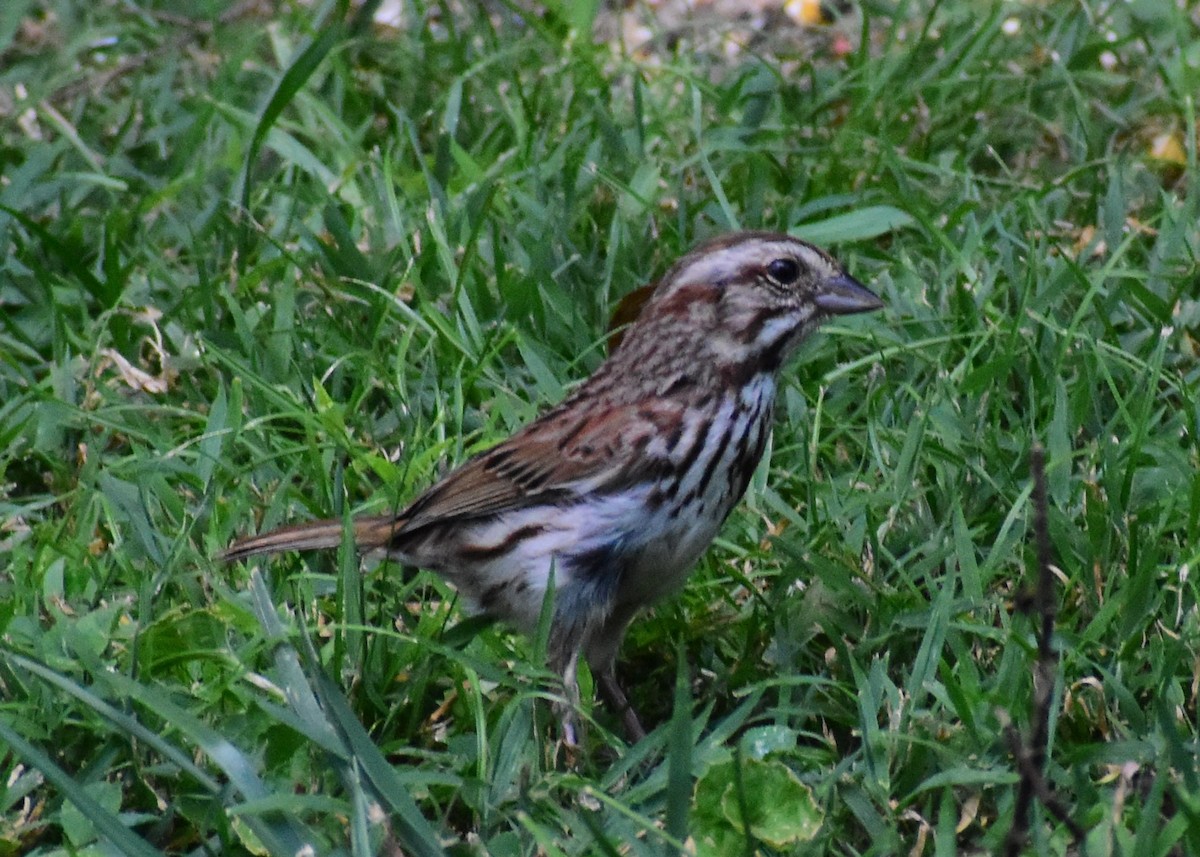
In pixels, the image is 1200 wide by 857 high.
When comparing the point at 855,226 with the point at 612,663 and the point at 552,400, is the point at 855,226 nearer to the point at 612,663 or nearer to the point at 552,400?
the point at 552,400

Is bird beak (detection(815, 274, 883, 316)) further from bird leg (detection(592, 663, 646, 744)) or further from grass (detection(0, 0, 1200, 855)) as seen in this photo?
bird leg (detection(592, 663, 646, 744))

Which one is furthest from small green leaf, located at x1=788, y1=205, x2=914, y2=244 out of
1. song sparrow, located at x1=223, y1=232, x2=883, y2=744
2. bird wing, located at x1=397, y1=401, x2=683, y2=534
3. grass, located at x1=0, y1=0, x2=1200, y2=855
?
bird wing, located at x1=397, y1=401, x2=683, y2=534

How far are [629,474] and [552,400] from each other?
969 millimetres

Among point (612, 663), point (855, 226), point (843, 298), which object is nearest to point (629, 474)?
point (612, 663)

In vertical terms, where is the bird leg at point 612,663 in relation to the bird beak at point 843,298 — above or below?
below

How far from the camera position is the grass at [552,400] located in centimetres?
377

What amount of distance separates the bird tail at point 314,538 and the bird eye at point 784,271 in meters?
0.97

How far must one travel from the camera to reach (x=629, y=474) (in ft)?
14.0

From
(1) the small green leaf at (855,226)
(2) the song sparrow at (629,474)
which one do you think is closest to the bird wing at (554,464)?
(2) the song sparrow at (629,474)

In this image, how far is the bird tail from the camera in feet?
14.4

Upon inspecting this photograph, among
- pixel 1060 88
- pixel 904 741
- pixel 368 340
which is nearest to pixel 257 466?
pixel 368 340

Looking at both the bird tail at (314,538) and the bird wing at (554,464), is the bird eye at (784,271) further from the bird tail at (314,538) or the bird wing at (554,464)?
the bird tail at (314,538)

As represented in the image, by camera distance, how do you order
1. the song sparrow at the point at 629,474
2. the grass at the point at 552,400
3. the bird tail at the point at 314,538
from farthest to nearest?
the bird tail at the point at 314,538, the song sparrow at the point at 629,474, the grass at the point at 552,400

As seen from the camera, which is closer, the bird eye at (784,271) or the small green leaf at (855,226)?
the bird eye at (784,271)
